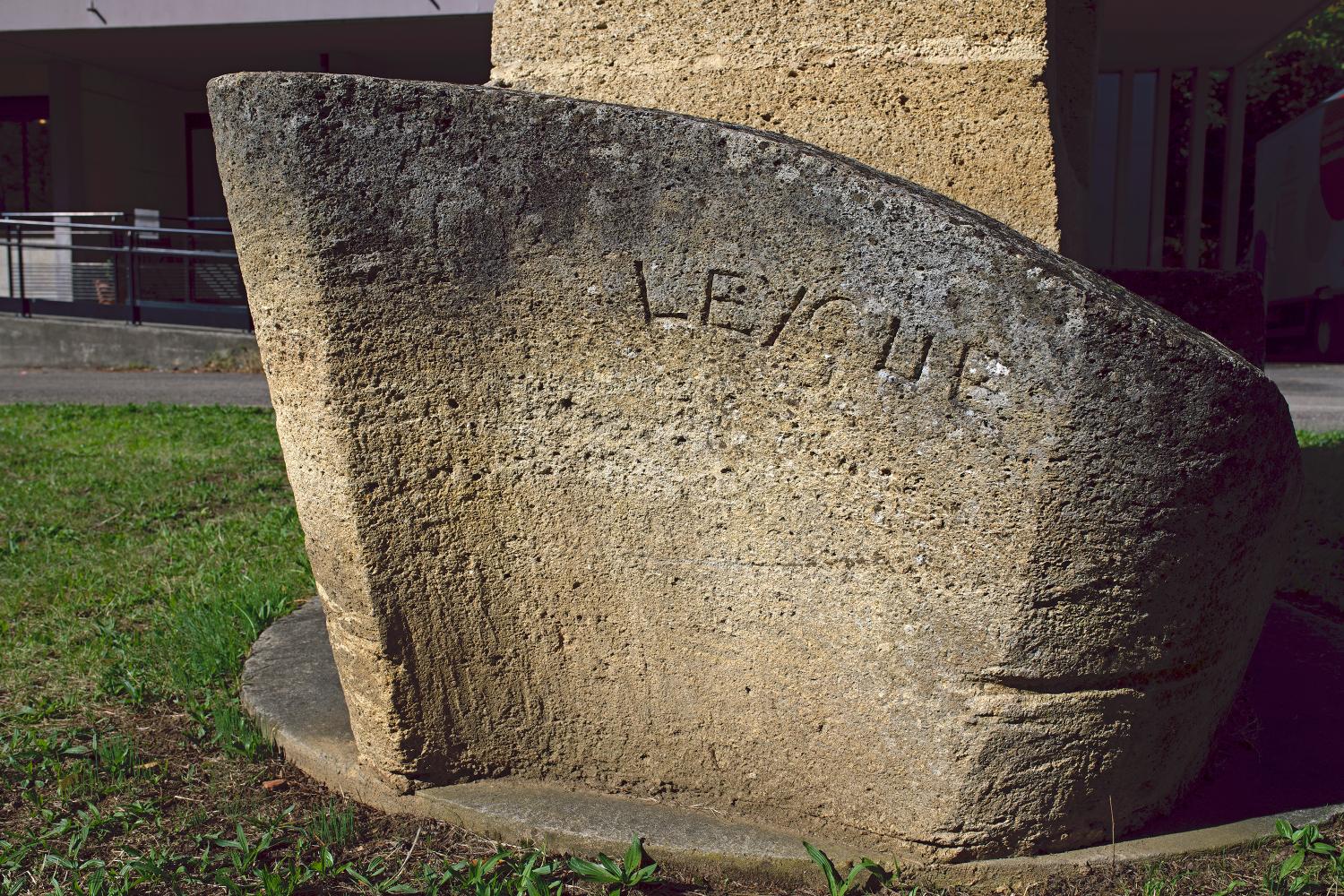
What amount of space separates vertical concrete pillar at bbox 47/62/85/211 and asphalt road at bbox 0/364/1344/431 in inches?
197

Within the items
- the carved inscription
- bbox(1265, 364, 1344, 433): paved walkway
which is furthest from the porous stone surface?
bbox(1265, 364, 1344, 433): paved walkway

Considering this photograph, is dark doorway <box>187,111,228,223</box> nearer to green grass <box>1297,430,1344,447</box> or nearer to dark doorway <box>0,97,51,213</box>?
dark doorway <box>0,97,51,213</box>

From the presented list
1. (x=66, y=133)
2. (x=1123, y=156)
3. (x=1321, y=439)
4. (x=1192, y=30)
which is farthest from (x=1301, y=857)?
(x=66, y=133)

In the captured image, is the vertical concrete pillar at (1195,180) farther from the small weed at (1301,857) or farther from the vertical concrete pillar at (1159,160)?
the small weed at (1301,857)

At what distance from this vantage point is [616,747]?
231 centimetres

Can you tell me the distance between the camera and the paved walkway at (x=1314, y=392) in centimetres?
880

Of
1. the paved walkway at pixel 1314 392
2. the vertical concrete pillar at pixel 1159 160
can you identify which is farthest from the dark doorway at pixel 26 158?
the paved walkway at pixel 1314 392

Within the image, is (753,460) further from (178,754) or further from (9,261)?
(9,261)

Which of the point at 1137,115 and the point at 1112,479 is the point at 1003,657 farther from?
the point at 1137,115

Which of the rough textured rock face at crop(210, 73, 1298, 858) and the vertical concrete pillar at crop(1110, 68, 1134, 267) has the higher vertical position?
the vertical concrete pillar at crop(1110, 68, 1134, 267)

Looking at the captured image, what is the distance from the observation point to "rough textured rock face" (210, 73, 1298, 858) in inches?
74.2

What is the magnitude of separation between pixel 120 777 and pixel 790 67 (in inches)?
92.0

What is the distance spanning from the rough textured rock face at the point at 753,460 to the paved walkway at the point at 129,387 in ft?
24.1

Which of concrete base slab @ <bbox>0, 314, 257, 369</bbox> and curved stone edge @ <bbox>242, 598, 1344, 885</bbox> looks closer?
curved stone edge @ <bbox>242, 598, 1344, 885</bbox>
